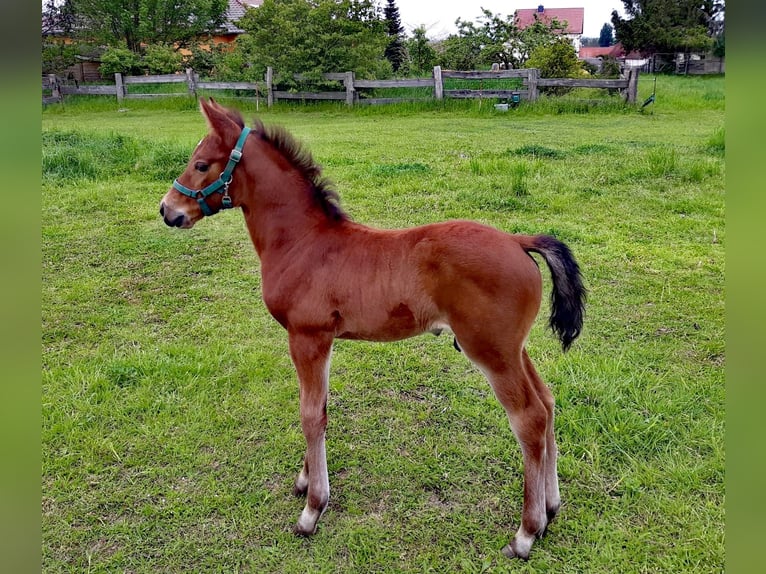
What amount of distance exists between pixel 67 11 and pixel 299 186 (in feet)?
98.8

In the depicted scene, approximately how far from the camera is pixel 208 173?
2496mm

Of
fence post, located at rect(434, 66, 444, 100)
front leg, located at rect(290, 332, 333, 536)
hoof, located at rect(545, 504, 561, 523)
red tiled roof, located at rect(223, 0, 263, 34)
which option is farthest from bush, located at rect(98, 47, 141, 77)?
hoof, located at rect(545, 504, 561, 523)

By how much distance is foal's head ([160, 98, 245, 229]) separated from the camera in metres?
2.47

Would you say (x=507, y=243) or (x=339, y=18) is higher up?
(x=339, y=18)

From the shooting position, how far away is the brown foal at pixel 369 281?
222 cm

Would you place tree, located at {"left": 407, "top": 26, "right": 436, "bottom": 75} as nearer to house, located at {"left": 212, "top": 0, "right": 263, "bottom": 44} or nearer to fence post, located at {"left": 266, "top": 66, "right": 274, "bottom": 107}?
fence post, located at {"left": 266, "top": 66, "right": 274, "bottom": 107}

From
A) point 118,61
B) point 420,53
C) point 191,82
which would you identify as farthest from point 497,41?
point 118,61

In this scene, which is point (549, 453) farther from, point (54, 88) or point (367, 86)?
point (54, 88)

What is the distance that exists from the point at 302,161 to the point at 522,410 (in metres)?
1.56

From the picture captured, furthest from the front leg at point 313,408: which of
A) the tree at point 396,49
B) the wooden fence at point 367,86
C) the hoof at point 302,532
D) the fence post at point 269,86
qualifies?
the tree at point 396,49

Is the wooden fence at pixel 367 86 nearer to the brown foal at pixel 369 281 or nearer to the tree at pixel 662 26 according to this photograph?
the brown foal at pixel 369 281
